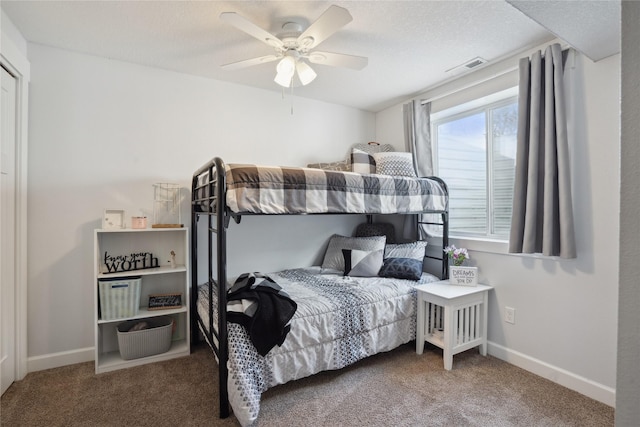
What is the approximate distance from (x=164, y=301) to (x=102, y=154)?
1.24 metres

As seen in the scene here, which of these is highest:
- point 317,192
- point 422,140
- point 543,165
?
point 422,140

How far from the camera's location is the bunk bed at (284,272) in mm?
1756

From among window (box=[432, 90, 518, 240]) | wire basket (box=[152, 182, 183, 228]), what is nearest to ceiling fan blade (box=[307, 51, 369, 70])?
window (box=[432, 90, 518, 240])

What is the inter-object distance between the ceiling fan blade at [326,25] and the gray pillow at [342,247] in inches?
71.0

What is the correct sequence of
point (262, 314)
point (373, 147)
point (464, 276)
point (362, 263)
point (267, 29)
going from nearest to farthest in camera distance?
point (262, 314) → point (267, 29) → point (464, 276) → point (362, 263) → point (373, 147)

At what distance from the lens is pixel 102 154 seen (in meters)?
2.41

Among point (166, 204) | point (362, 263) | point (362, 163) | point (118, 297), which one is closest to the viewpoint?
point (118, 297)

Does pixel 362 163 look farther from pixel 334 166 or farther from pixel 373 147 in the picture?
pixel 373 147

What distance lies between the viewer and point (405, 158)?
297 centimetres

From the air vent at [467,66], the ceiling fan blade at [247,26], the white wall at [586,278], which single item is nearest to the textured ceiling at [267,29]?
the air vent at [467,66]

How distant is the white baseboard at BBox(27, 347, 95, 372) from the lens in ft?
7.21

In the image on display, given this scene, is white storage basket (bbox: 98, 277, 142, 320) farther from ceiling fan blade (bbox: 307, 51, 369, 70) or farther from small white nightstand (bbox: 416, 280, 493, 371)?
small white nightstand (bbox: 416, 280, 493, 371)

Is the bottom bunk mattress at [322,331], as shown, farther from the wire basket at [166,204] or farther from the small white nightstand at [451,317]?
the wire basket at [166,204]

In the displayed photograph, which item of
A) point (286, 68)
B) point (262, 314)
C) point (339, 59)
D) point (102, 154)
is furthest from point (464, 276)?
point (102, 154)
